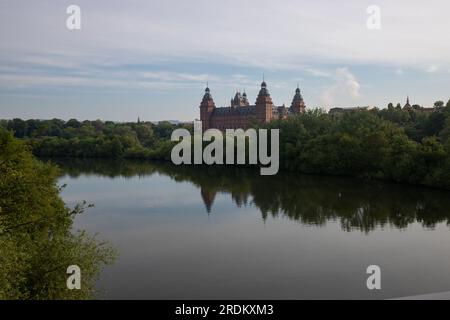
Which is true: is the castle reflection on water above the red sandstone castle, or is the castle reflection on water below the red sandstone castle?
below

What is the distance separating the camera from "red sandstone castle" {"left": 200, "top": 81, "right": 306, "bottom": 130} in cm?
7262

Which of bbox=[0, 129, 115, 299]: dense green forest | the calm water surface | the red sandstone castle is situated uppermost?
the red sandstone castle

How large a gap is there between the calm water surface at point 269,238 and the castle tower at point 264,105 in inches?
1719

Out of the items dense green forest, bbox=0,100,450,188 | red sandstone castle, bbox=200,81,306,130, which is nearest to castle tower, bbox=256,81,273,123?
red sandstone castle, bbox=200,81,306,130

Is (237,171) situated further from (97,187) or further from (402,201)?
(402,201)

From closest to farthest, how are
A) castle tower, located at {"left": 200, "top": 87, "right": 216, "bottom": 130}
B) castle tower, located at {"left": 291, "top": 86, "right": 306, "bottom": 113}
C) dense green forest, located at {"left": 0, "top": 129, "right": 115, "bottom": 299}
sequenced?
dense green forest, located at {"left": 0, "top": 129, "right": 115, "bottom": 299} → castle tower, located at {"left": 291, "top": 86, "right": 306, "bottom": 113} → castle tower, located at {"left": 200, "top": 87, "right": 216, "bottom": 130}

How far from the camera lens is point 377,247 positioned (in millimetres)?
14188

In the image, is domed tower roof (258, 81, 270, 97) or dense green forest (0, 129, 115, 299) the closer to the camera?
dense green forest (0, 129, 115, 299)

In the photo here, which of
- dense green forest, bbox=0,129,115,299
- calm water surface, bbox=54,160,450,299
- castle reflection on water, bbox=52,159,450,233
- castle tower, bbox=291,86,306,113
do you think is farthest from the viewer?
castle tower, bbox=291,86,306,113

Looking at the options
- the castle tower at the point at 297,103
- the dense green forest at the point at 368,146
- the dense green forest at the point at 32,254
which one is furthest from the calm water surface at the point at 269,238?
the castle tower at the point at 297,103

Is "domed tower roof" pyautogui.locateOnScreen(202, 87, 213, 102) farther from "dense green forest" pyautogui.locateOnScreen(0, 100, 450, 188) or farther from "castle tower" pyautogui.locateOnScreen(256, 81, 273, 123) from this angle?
"dense green forest" pyautogui.locateOnScreen(0, 100, 450, 188)

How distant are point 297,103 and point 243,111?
30.7ft

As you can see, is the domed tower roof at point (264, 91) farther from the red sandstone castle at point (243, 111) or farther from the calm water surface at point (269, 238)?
the calm water surface at point (269, 238)
